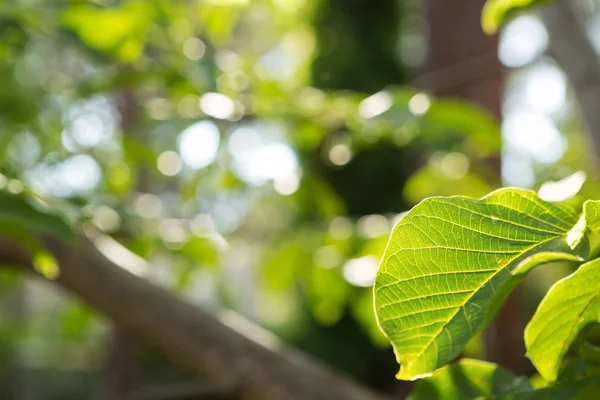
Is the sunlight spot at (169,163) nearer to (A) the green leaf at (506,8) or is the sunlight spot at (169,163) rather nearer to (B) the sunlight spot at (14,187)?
(B) the sunlight spot at (14,187)

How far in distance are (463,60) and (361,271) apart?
0.87 meters

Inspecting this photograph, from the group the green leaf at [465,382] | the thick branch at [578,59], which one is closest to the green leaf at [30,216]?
the green leaf at [465,382]

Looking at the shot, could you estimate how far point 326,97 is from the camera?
0.99m

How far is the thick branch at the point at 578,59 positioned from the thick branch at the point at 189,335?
0.69 m

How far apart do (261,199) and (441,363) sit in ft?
2.91

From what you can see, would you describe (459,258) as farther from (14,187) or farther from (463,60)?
(463,60)

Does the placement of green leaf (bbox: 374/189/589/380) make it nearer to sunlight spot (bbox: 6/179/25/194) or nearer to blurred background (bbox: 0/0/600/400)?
blurred background (bbox: 0/0/600/400)

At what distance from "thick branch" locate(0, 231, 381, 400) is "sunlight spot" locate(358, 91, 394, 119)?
0.30 metres

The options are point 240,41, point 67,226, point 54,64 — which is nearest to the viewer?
point 67,226

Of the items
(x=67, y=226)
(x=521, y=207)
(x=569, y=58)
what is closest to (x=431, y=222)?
(x=521, y=207)

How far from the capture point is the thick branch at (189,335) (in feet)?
2.59

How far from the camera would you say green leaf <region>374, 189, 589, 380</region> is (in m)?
0.32

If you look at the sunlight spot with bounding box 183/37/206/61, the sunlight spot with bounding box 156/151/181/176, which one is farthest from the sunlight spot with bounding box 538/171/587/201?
the sunlight spot with bounding box 156/151/181/176

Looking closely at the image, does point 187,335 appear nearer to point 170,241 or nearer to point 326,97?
point 170,241
